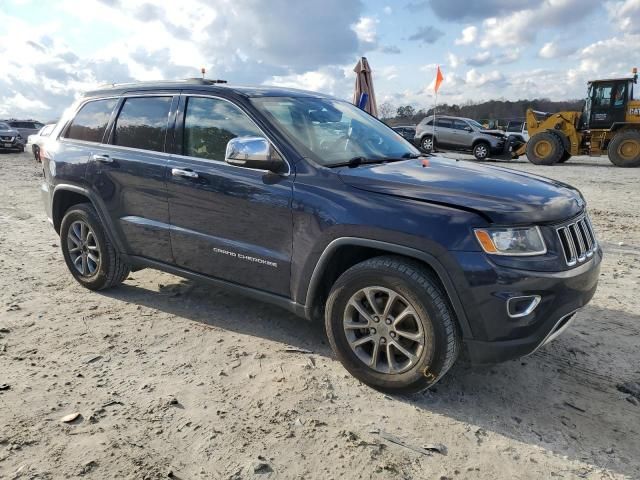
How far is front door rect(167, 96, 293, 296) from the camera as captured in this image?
328 cm

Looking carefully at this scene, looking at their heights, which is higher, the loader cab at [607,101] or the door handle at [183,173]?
the loader cab at [607,101]

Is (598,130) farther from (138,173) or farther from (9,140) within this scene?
(9,140)

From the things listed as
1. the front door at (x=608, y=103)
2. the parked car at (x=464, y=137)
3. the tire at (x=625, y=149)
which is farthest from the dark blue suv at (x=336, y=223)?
the parked car at (x=464, y=137)

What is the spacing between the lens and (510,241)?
8.58 feet

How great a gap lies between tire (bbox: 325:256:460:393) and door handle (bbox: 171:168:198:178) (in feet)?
4.52

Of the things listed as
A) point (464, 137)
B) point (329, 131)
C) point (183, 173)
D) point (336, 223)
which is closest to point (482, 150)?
point (464, 137)

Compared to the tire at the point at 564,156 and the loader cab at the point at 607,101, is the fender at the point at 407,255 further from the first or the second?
the loader cab at the point at 607,101

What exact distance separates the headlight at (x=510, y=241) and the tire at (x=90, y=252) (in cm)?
315

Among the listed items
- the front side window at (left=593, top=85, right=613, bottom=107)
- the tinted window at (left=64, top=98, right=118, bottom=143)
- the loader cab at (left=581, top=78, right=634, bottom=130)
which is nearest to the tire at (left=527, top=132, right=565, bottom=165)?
the loader cab at (left=581, top=78, right=634, bottom=130)

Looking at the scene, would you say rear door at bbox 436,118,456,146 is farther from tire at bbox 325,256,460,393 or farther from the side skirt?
tire at bbox 325,256,460,393

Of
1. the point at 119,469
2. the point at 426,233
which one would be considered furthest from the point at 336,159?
the point at 119,469

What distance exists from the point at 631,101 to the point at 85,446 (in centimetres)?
1997

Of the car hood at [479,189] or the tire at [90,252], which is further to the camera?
the tire at [90,252]

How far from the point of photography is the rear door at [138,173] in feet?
12.8
